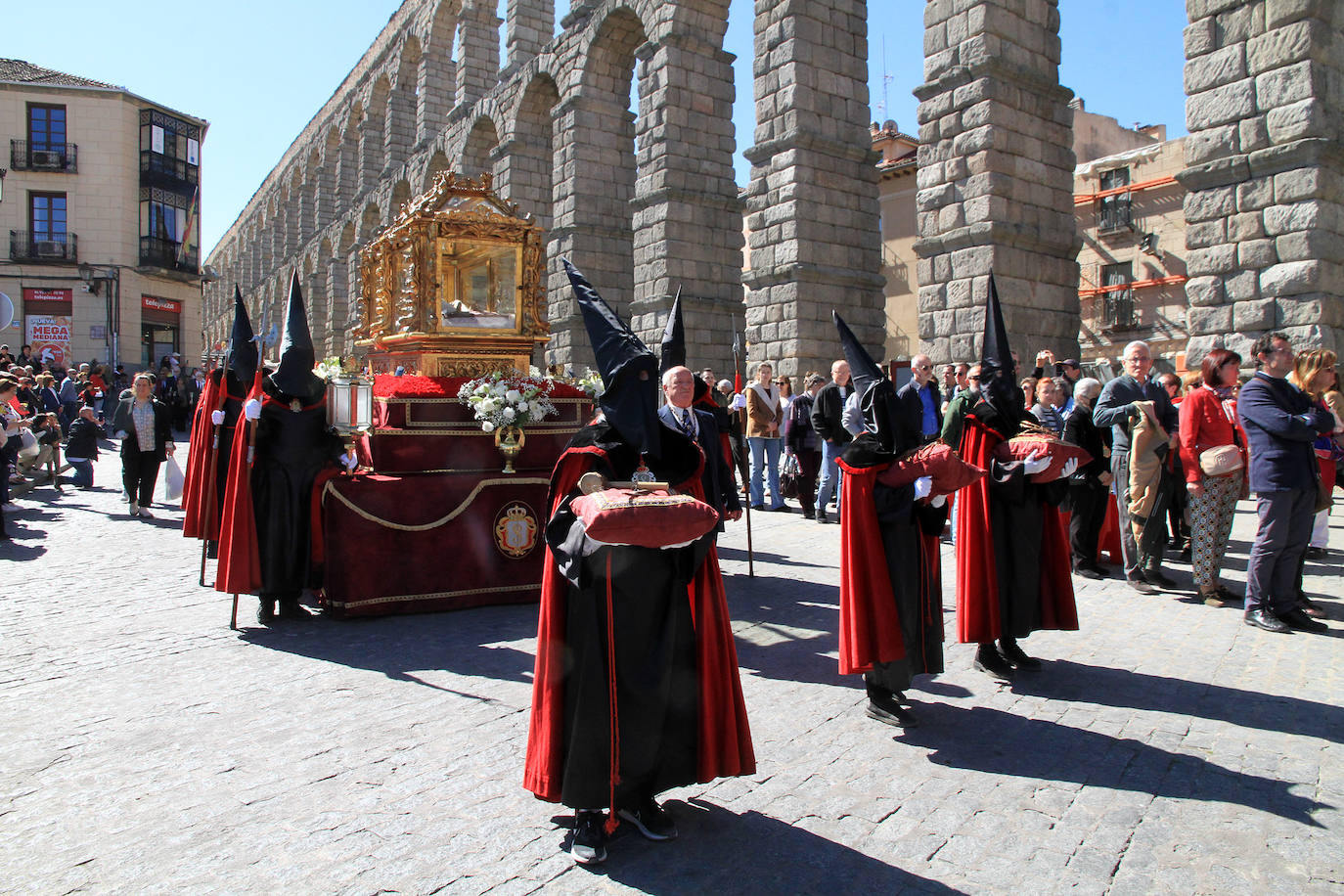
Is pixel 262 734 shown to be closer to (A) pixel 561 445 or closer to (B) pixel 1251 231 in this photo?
(A) pixel 561 445

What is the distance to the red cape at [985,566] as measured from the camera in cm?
490

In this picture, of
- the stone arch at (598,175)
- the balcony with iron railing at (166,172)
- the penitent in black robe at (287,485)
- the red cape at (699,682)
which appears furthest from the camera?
the balcony with iron railing at (166,172)

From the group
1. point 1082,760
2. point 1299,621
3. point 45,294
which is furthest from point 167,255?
point 1082,760

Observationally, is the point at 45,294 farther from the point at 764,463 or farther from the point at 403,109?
the point at 764,463

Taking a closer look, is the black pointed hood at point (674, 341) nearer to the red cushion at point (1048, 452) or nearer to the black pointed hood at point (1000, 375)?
the black pointed hood at point (1000, 375)

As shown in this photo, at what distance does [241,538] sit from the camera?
642cm

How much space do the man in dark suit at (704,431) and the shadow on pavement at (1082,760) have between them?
1611 millimetres

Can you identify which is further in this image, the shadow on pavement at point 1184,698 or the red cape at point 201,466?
the red cape at point 201,466

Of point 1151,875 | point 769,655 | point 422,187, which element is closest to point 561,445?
point 769,655

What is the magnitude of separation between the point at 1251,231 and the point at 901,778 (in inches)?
370

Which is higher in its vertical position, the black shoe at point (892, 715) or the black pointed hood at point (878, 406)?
the black pointed hood at point (878, 406)

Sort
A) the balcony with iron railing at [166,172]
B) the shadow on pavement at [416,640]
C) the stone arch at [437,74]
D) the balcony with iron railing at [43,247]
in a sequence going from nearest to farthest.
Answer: the shadow on pavement at [416,640] → the stone arch at [437,74] → the balcony with iron railing at [43,247] → the balcony with iron railing at [166,172]

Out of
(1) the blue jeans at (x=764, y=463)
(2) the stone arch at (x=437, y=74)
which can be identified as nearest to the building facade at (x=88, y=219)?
(2) the stone arch at (x=437, y=74)

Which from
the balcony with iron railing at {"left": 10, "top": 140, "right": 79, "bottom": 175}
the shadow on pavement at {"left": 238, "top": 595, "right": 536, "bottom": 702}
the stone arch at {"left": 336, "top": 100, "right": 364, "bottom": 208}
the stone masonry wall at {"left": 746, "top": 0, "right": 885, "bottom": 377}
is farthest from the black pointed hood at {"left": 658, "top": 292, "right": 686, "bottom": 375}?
the stone arch at {"left": 336, "top": 100, "right": 364, "bottom": 208}
